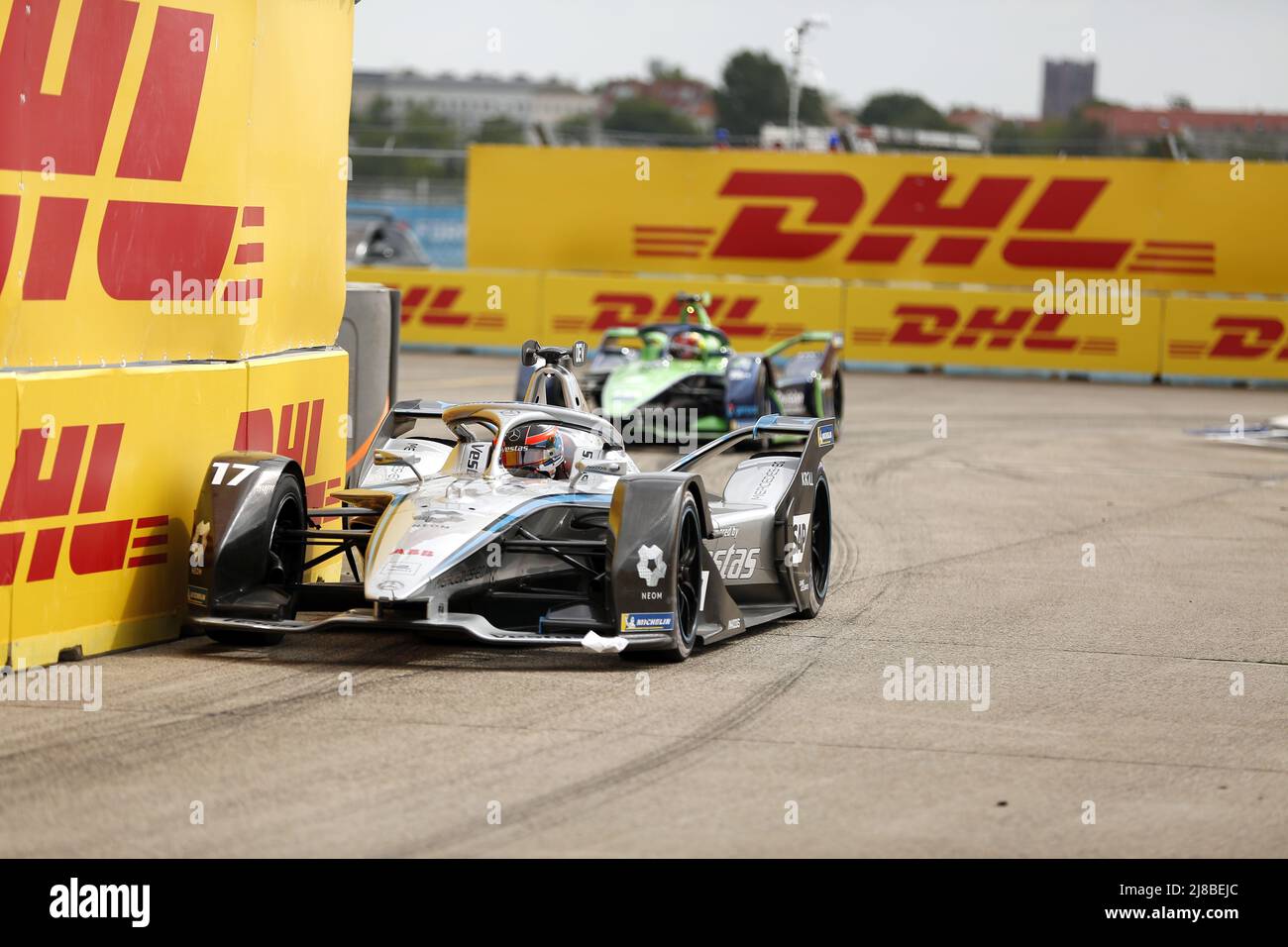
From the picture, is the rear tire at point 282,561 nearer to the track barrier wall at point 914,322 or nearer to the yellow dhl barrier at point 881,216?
the track barrier wall at point 914,322

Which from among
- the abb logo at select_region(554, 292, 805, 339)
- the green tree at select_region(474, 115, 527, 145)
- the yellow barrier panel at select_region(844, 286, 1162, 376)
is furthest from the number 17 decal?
the green tree at select_region(474, 115, 527, 145)

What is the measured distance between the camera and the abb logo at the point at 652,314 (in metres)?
31.4

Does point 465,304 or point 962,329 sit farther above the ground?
point 465,304

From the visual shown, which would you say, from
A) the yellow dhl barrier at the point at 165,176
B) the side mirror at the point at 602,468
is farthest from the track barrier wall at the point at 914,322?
the side mirror at the point at 602,468

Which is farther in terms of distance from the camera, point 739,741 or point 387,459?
point 387,459

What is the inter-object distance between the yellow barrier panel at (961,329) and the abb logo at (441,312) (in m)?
6.36

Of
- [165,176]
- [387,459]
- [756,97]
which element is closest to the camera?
[165,176]

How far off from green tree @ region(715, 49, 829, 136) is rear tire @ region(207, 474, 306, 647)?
→ 50.7m

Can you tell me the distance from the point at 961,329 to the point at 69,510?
24.3 meters

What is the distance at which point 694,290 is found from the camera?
31828mm

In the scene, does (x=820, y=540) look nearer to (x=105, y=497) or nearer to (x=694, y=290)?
(x=105, y=497)

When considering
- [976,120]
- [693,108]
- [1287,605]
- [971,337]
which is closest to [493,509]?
[1287,605]

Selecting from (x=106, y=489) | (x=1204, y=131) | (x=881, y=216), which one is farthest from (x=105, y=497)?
(x=1204, y=131)
